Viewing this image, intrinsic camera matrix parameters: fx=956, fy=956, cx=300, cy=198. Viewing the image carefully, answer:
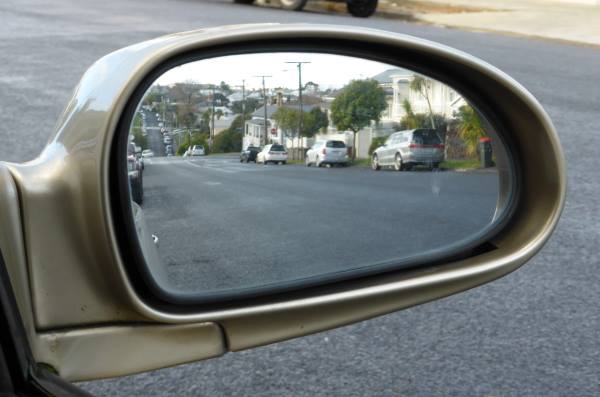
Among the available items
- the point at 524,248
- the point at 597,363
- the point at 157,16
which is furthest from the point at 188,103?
the point at 157,16

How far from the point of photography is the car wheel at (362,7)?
61.4ft

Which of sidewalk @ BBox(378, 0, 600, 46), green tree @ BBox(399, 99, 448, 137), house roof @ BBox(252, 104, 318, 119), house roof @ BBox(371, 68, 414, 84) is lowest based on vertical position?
green tree @ BBox(399, 99, 448, 137)

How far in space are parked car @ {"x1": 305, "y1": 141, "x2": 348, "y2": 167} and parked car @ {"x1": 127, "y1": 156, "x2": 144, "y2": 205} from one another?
297 mm

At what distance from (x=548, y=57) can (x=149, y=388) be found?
36.6 feet

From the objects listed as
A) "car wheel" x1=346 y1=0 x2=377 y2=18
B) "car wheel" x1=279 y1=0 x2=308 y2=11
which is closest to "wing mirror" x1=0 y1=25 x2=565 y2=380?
"car wheel" x1=346 y1=0 x2=377 y2=18

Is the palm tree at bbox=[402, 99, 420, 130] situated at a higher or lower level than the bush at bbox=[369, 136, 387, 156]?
higher

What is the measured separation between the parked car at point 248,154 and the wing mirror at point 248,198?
1cm

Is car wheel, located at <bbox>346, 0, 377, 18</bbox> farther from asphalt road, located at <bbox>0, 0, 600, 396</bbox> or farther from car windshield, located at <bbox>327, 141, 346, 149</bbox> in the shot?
car windshield, located at <bbox>327, 141, 346, 149</bbox>

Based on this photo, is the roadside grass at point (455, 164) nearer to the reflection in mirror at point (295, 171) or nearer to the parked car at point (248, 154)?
the reflection in mirror at point (295, 171)

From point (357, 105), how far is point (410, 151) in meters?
0.14

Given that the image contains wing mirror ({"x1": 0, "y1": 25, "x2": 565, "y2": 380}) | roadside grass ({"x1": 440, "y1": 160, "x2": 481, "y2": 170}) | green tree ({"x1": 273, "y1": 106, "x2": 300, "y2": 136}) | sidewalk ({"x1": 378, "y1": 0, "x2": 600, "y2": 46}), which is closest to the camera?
wing mirror ({"x1": 0, "y1": 25, "x2": 565, "y2": 380})

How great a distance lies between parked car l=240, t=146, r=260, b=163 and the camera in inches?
58.4

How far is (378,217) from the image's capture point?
1662mm

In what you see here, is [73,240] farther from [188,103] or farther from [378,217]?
[378,217]
